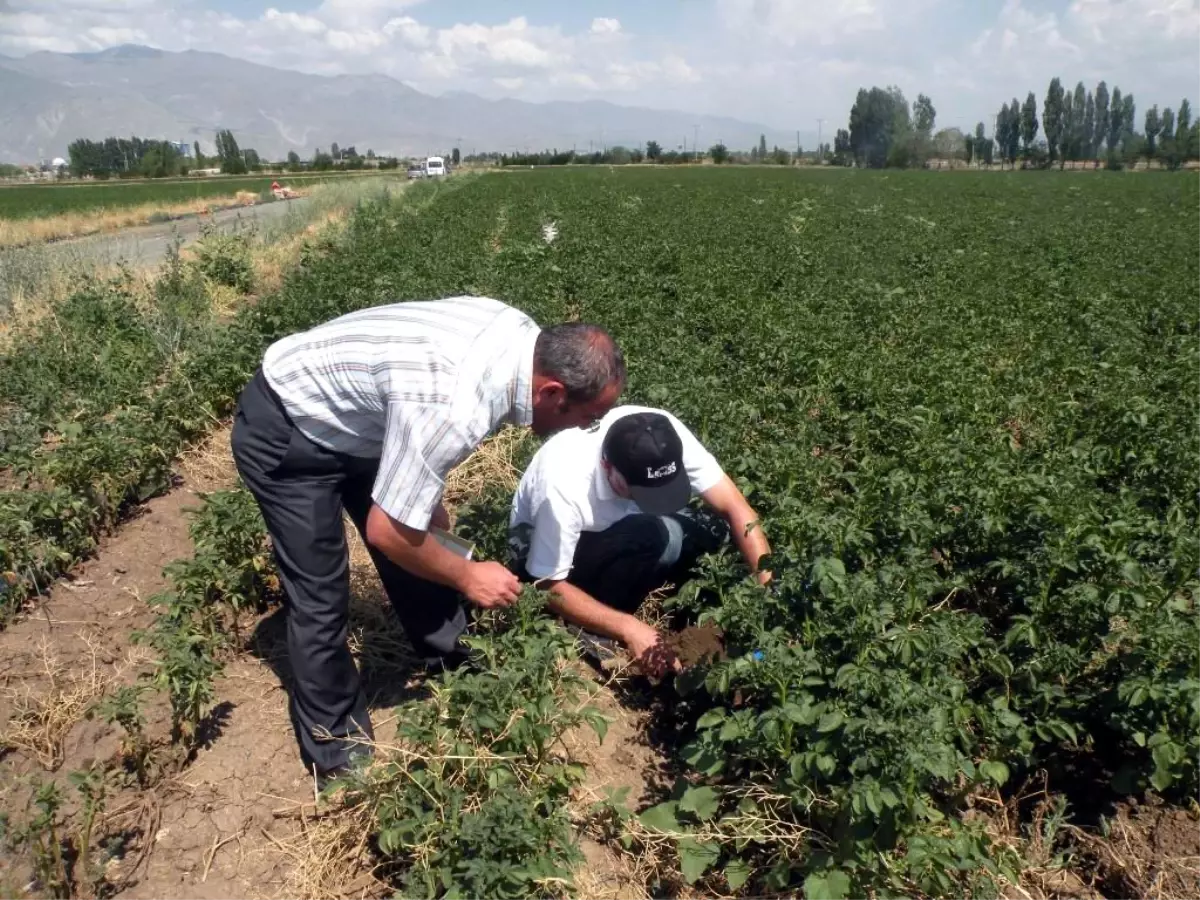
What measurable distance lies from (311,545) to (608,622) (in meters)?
1.23

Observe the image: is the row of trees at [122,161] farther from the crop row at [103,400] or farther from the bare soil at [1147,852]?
the bare soil at [1147,852]

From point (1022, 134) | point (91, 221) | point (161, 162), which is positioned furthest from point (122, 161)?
point (1022, 134)

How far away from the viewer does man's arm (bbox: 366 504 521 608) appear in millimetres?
2801

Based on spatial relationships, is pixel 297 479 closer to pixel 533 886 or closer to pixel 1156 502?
pixel 533 886

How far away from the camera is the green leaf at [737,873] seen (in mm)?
2813

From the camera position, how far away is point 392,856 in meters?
2.99

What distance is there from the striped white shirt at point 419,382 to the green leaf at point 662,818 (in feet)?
4.28

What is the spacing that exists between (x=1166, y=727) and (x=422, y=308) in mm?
2783

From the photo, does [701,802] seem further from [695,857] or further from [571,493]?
[571,493]

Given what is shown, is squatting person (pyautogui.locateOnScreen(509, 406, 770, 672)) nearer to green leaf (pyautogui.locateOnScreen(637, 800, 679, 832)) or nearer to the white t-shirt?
the white t-shirt

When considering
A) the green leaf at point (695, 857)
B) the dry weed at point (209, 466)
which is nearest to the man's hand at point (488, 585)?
the green leaf at point (695, 857)

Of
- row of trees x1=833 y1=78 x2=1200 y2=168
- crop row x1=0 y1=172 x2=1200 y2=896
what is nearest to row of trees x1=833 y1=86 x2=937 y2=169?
row of trees x1=833 y1=78 x2=1200 y2=168

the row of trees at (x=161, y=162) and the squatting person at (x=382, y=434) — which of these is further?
the row of trees at (x=161, y=162)

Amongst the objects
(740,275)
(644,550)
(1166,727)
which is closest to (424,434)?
(644,550)
